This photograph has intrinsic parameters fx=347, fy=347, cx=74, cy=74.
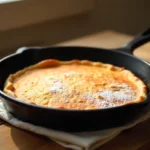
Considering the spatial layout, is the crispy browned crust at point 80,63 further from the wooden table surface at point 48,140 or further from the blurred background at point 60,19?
the blurred background at point 60,19

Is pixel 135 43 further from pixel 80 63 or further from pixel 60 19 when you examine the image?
pixel 60 19

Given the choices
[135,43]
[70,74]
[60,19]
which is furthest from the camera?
[60,19]

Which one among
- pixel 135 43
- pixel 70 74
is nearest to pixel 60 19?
pixel 135 43

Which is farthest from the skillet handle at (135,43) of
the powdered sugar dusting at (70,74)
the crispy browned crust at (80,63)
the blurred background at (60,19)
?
the blurred background at (60,19)

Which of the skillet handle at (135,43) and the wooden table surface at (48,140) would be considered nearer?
the wooden table surface at (48,140)

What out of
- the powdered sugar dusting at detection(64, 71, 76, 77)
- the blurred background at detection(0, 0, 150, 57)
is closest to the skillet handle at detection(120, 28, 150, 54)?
the powdered sugar dusting at detection(64, 71, 76, 77)

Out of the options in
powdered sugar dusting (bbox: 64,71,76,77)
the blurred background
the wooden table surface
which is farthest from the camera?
the blurred background

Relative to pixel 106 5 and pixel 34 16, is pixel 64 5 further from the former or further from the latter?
pixel 106 5

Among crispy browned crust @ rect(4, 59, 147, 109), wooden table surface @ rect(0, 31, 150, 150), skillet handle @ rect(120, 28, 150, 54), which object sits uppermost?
skillet handle @ rect(120, 28, 150, 54)

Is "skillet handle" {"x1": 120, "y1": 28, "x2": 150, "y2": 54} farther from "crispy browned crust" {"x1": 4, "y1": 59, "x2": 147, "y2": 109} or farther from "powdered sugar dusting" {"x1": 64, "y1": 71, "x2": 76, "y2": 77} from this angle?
"powdered sugar dusting" {"x1": 64, "y1": 71, "x2": 76, "y2": 77}
